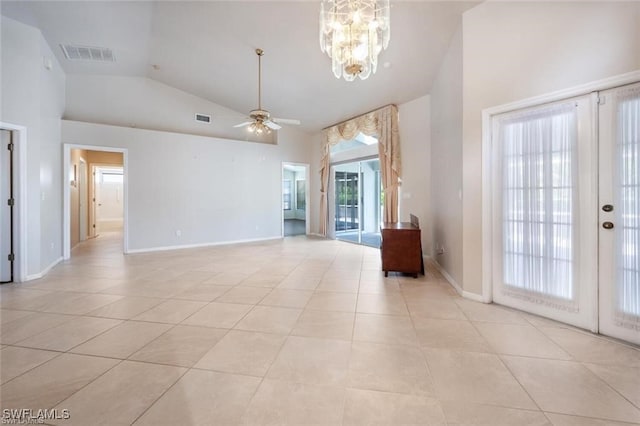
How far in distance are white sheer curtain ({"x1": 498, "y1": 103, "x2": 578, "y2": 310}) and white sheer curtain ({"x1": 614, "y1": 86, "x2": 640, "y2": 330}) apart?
0.27 metres

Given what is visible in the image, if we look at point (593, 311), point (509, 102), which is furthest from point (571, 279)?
point (509, 102)

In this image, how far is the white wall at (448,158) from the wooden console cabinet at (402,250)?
0.45 m

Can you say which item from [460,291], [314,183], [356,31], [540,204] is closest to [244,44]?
[356,31]

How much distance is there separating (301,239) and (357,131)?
3.40 m

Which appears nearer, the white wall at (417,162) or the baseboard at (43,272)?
the baseboard at (43,272)

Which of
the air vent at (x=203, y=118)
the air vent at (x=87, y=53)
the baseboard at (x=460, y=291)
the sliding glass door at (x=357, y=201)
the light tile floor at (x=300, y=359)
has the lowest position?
the light tile floor at (x=300, y=359)

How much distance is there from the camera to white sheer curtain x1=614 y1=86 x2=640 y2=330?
7.03 ft

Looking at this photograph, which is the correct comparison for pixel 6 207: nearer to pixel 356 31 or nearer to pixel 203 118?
pixel 203 118

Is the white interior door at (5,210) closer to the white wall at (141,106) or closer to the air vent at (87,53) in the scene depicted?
the air vent at (87,53)

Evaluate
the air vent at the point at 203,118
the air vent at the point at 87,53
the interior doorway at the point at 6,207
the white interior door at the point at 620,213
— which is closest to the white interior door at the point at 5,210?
the interior doorway at the point at 6,207

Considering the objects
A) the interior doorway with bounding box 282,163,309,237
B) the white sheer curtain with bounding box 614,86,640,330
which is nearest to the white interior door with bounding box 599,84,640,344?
the white sheer curtain with bounding box 614,86,640,330

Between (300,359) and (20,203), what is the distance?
4.74m

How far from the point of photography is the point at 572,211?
8.13 ft

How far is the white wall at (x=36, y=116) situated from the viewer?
3.60 meters
